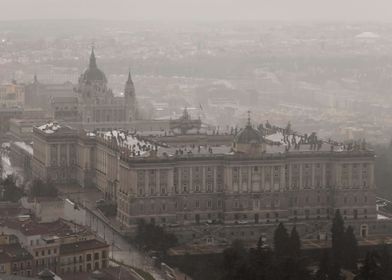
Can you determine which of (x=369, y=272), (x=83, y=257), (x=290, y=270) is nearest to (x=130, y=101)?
(x=83, y=257)

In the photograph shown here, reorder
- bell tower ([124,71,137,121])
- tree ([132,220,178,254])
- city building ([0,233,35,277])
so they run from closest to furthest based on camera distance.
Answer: city building ([0,233,35,277]) < tree ([132,220,178,254]) < bell tower ([124,71,137,121])

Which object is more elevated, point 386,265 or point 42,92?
point 42,92

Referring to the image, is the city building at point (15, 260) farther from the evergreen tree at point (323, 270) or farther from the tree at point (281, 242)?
the evergreen tree at point (323, 270)

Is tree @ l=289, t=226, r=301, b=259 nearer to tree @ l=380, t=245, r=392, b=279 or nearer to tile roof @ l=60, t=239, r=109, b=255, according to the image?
tree @ l=380, t=245, r=392, b=279

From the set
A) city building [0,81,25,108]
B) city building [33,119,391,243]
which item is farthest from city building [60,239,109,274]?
city building [0,81,25,108]

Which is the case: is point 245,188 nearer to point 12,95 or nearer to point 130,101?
point 130,101

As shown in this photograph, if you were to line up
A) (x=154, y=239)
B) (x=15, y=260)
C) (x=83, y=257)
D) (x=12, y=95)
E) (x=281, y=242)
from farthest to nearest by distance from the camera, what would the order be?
(x=12, y=95) < (x=154, y=239) < (x=281, y=242) < (x=83, y=257) < (x=15, y=260)

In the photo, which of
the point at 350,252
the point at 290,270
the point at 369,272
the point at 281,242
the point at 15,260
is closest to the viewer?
the point at 369,272

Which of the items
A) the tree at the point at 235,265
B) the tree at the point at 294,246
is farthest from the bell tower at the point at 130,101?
the tree at the point at 235,265
